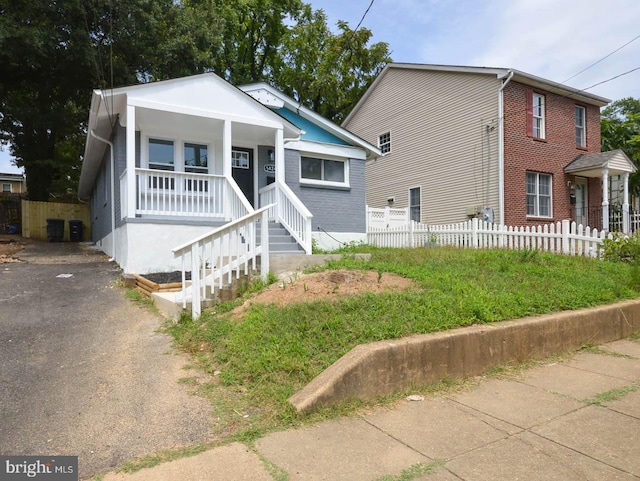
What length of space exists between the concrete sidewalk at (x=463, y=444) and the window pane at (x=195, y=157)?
354 inches

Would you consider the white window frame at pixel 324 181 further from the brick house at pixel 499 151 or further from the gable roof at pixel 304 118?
the brick house at pixel 499 151

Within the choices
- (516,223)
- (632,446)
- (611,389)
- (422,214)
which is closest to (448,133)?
(422,214)

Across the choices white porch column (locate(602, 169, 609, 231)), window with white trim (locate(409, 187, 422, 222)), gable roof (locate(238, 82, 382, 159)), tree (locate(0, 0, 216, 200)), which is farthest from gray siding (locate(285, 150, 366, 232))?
white porch column (locate(602, 169, 609, 231))

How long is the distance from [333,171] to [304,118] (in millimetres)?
1887

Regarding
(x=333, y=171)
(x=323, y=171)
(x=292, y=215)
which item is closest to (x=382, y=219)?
(x=333, y=171)

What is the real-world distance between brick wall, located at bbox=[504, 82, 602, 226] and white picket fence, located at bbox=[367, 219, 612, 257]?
2.62 meters

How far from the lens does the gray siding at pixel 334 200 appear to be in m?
12.0

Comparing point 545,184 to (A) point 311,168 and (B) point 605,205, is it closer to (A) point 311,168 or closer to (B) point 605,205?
(B) point 605,205

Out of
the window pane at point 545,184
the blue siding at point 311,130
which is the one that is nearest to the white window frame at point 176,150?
the blue siding at point 311,130

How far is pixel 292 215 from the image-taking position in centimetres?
920

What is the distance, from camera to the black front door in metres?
11.6

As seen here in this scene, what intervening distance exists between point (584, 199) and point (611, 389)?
16017 millimetres

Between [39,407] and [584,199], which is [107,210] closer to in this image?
[39,407]

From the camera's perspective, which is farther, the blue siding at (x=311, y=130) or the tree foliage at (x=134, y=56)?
the tree foliage at (x=134, y=56)
